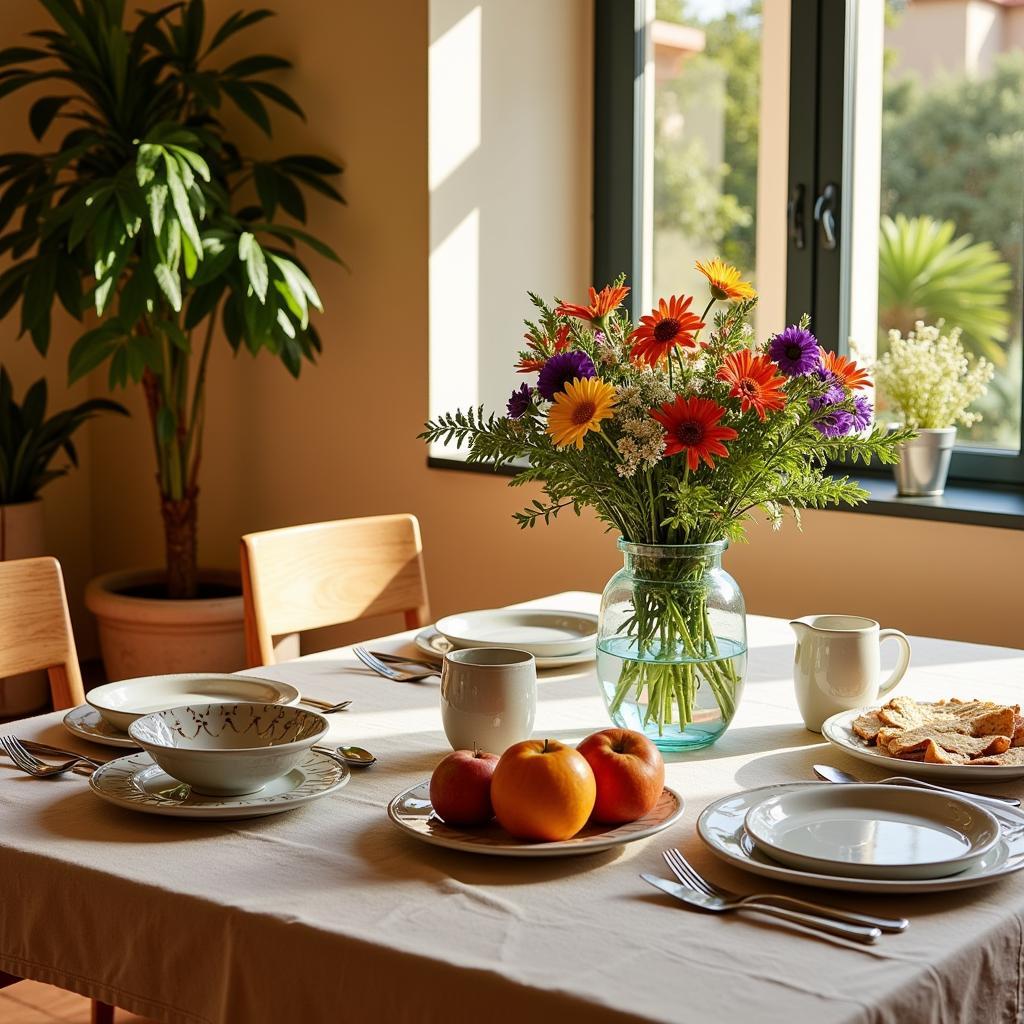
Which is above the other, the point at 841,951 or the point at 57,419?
the point at 57,419

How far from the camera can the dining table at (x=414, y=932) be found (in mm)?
928

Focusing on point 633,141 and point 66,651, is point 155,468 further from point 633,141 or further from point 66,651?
point 66,651

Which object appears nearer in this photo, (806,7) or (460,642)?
(460,642)

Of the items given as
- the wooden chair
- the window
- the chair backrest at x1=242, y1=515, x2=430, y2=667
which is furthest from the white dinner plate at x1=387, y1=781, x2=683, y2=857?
the window

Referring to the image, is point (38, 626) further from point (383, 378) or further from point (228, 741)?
point (383, 378)

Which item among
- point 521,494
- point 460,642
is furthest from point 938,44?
point 460,642

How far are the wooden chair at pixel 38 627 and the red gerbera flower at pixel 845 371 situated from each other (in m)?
1.01

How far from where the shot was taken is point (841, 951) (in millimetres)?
971

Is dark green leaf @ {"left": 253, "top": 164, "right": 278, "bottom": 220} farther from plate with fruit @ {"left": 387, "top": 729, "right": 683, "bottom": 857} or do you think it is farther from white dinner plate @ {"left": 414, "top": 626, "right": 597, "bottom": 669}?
plate with fruit @ {"left": 387, "top": 729, "right": 683, "bottom": 857}

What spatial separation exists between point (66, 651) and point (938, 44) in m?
Result: 2.32

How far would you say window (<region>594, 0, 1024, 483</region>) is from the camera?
3.02 metres

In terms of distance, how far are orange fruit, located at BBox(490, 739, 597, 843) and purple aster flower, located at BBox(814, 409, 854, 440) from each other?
1.51 ft

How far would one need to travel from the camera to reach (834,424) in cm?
142

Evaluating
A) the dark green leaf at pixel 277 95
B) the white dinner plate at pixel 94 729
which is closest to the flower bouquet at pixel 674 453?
the white dinner plate at pixel 94 729
